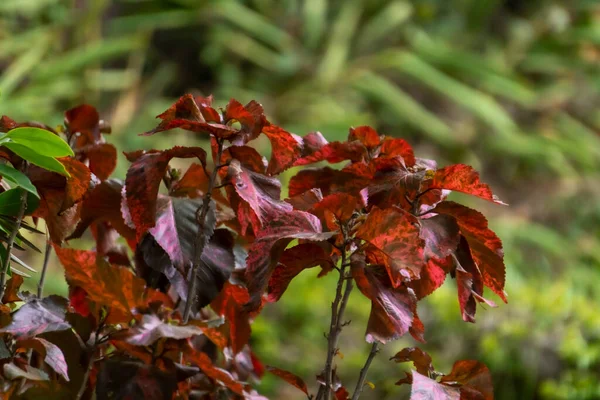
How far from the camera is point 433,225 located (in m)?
0.58

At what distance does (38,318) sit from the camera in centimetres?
57

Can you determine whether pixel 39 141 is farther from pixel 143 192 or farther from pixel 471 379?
pixel 471 379

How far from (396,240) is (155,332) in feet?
A: 0.60

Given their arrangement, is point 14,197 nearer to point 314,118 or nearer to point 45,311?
point 45,311

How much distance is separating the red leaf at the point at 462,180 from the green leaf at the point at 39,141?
0.28 m

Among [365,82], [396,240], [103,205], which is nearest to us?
[396,240]

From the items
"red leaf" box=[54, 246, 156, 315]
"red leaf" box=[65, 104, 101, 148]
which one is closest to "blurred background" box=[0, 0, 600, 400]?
"red leaf" box=[65, 104, 101, 148]

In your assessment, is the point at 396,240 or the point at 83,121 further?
the point at 83,121

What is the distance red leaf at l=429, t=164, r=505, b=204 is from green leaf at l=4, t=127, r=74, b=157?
276mm

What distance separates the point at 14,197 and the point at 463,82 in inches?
169

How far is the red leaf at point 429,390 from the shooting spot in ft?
1.88

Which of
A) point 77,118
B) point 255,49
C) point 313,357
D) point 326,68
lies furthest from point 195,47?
point 77,118

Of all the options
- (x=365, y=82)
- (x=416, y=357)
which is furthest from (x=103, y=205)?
(x=365, y=82)

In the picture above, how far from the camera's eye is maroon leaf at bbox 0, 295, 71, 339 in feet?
1.81
